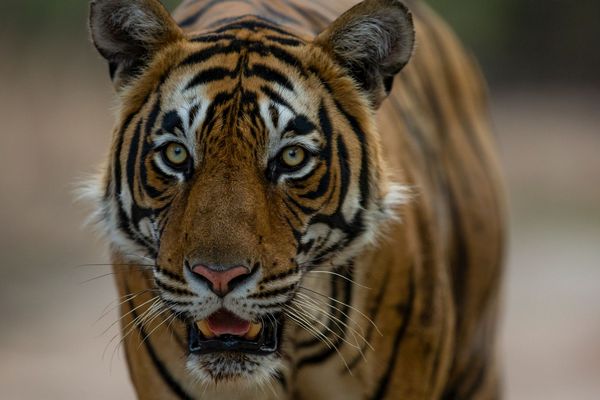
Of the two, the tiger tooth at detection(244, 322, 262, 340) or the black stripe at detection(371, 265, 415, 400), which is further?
the black stripe at detection(371, 265, 415, 400)

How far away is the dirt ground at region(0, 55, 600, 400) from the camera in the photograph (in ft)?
22.6

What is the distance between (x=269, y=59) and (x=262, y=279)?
542mm

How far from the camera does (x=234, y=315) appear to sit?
2.59m

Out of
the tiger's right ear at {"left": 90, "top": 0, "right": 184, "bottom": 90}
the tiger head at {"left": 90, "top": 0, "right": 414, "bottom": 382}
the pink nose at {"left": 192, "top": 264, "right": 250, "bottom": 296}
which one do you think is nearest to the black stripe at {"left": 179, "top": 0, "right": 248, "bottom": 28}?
the tiger head at {"left": 90, "top": 0, "right": 414, "bottom": 382}

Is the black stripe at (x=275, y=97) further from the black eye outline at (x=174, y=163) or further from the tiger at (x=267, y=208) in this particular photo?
the black eye outline at (x=174, y=163)

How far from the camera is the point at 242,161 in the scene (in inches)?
101

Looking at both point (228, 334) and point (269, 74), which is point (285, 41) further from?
point (228, 334)

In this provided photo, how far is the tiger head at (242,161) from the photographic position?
2.52 m

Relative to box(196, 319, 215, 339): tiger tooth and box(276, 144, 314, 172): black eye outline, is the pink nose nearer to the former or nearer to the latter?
box(196, 319, 215, 339): tiger tooth

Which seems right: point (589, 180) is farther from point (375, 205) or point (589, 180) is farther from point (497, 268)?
point (375, 205)

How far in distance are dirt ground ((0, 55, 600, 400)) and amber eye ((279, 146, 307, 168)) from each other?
3.48m

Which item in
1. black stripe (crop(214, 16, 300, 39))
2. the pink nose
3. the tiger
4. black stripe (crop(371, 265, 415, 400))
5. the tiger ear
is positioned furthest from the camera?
black stripe (crop(371, 265, 415, 400))

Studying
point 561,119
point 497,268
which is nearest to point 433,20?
point 497,268

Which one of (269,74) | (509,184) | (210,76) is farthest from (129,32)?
(509,184)
